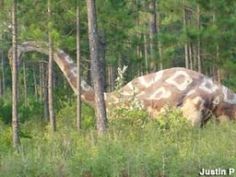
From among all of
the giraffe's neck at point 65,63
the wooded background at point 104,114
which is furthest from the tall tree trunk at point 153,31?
the giraffe's neck at point 65,63

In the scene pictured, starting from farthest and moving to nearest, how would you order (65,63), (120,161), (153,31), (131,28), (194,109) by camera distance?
(153,31) → (131,28) → (65,63) → (194,109) → (120,161)

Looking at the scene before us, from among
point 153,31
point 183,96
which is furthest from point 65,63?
point 153,31

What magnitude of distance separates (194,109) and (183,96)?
426 mm

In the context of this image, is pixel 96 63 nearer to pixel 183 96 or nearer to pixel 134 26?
pixel 183 96

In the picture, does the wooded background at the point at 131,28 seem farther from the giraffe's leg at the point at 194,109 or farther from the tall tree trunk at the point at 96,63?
the tall tree trunk at the point at 96,63

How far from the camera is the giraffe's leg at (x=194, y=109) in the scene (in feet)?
47.2

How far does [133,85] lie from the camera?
15.1 m

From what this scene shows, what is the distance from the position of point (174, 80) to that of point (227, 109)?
4.95 feet

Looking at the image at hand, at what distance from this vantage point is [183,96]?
14.6m

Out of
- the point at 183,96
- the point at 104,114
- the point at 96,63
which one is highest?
the point at 96,63

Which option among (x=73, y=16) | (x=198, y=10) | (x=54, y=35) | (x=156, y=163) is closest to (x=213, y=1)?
(x=198, y=10)

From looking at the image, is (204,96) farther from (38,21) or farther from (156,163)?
(156,163)

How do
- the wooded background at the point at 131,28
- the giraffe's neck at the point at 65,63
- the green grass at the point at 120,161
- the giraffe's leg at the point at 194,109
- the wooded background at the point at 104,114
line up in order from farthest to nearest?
the wooded background at the point at 131,28, the giraffe's neck at the point at 65,63, the giraffe's leg at the point at 194,109, the wooded background at the point at 104,114, the green grass at the point at 120,161

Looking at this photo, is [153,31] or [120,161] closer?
[120,161]
